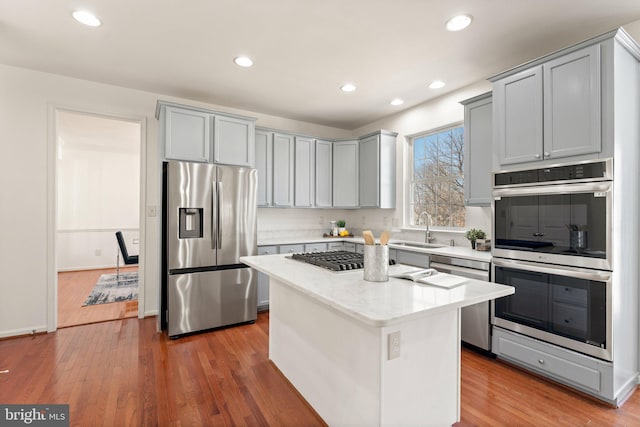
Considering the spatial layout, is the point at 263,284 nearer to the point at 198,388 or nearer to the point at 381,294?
the point at 198,388

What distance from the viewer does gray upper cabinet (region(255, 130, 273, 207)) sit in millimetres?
4215

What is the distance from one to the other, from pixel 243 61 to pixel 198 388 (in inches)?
110

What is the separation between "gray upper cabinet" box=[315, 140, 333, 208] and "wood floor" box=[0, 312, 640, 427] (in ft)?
7.70

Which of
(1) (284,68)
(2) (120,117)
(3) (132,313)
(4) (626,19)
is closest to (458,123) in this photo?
(4) (626,19)

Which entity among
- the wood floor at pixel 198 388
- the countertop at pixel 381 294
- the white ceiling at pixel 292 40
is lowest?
the wood floor at pixel 198 388

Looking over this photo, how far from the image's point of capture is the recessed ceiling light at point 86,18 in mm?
2254

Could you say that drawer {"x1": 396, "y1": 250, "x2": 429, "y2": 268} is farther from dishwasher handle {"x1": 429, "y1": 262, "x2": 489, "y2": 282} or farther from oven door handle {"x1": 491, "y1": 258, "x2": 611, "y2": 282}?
oven door handle {"x1": 491, "y1": 258, "x2": 611, "y2": 282}

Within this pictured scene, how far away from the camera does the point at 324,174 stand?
4.77 meters

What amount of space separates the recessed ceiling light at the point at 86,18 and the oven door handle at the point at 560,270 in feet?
12.0

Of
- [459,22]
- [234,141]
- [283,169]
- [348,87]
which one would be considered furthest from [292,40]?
[283,169]

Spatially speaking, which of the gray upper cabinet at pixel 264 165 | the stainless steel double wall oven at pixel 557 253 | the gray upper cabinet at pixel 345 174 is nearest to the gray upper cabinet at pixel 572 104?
the stainless steel double wall oven at pixel 557 253

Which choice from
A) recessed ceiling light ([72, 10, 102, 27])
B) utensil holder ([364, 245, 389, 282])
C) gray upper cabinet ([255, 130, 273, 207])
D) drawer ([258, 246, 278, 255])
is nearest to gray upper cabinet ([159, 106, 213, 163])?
gray upper cabinet ([255, 130, 273, 207])

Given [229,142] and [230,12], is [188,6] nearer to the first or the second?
[230,12]

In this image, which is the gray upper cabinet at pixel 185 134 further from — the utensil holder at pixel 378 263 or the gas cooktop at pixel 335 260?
the utensil holder at pixel 378 263
